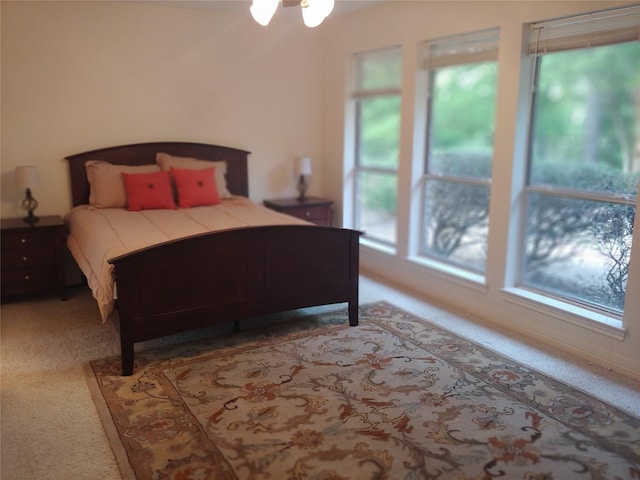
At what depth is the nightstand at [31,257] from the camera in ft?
13.3

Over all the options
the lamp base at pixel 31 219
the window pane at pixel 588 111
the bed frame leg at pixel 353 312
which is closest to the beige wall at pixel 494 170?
the bed frame leg at pixel 353 312

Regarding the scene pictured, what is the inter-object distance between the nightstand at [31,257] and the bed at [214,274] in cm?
17

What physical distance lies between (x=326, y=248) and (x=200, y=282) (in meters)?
0.90

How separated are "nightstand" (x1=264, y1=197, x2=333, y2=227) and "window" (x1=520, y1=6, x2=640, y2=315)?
196 centimetres

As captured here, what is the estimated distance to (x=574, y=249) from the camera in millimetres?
5570

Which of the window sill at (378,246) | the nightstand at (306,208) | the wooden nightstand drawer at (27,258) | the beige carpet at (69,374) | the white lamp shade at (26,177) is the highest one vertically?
the white lamp shade at (26,177)

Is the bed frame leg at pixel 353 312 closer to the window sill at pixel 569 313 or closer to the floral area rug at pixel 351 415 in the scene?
the floral area rug at pixel 351 415

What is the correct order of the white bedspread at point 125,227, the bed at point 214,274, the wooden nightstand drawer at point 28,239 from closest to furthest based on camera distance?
1. the bed at point 214,274
2. the white bedspread at point 125,227
3. the wooden nightstand drawer at point 28,239

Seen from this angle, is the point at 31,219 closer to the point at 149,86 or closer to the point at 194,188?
the point at 194,188

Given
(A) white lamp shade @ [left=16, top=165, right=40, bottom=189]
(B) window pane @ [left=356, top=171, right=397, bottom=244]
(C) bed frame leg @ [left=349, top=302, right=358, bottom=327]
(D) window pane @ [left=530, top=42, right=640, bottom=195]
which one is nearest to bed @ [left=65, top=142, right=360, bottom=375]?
(C) bed frame leg @ [left=349, top=302, right=358, bottom=327]

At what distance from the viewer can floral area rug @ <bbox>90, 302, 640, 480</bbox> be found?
2234 millimetres

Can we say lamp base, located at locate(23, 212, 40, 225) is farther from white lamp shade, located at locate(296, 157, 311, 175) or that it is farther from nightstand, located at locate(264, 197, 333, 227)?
white lamp shade, located at locate(296, 157, 311, 175)

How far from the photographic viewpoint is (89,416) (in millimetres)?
2641

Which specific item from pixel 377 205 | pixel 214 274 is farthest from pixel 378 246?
pixel 214 274
